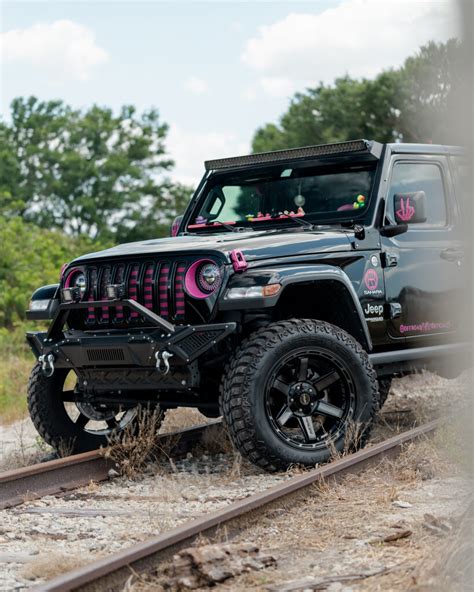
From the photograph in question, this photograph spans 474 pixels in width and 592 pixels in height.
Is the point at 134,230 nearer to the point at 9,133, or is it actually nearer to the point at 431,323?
the point at 9,133

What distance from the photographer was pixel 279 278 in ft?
21.3

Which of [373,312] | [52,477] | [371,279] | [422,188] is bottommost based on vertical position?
[52,477]

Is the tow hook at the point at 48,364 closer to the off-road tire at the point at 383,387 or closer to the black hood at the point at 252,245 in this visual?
the black hood at the point at 252,245

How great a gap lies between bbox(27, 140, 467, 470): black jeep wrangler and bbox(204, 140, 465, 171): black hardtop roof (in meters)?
0.01

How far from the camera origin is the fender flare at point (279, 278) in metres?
6.38

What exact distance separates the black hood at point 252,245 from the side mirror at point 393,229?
0.39 meters

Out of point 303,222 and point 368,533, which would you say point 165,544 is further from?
point 303,222

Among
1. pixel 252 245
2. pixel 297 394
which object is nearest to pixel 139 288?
pixel 252 245

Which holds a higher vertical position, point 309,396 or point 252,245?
point 252,245

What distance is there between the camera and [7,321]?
54.5 ft

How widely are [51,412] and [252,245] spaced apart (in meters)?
2.07

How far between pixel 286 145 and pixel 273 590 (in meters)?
46.5

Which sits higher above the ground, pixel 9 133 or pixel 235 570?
pixel 9 133

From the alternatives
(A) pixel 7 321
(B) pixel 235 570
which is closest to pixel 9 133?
(A) pixel 7 321
